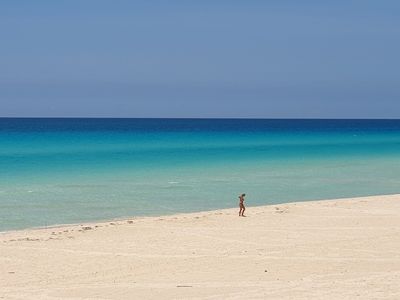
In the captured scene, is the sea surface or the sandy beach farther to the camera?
the sea surface

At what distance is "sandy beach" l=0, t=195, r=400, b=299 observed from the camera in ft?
42.9

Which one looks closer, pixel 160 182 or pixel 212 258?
pixel 212 258

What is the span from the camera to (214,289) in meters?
13.2

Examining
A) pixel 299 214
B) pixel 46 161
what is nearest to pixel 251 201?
pixel 299 214

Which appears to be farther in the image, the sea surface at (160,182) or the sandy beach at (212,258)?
the sea surface at (160,182)

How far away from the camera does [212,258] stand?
16.3 metres

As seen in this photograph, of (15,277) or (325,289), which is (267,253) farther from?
(15,277)

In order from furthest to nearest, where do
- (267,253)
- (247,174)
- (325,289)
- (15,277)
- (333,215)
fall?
(247,174) < (333,215) < (267,253) < (15,277) < (325,289)

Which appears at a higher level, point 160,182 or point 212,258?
point 160,182

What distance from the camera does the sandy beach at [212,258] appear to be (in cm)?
1307

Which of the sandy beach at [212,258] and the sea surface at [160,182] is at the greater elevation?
the sea surface at [160,182]

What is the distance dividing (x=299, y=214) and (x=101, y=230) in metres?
7.14

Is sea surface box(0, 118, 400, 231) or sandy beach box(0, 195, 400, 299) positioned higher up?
sea surface box(0, 118, 400, 231)

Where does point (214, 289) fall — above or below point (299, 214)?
below
